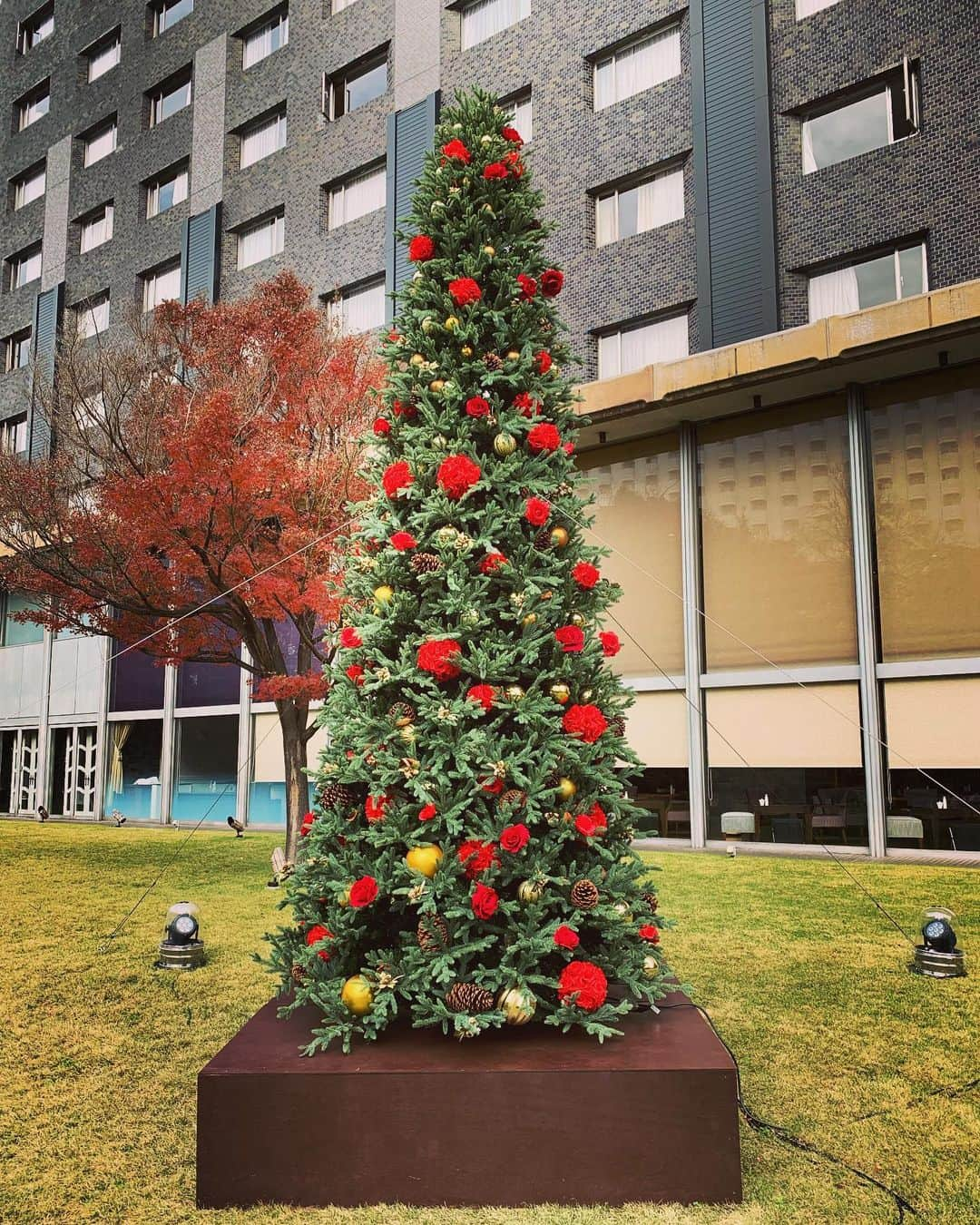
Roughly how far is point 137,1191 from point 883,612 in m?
11.8

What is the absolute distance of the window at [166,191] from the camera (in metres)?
25.5

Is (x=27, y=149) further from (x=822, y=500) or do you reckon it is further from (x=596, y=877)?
(x=596, y=877)

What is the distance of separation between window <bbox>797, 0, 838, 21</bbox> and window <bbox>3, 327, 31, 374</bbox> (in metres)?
24.2

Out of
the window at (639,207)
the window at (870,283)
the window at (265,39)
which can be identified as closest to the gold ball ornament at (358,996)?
the window at (870,283)

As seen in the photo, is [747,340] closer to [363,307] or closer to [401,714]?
[363,307]

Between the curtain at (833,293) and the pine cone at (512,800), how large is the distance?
40.4 feet

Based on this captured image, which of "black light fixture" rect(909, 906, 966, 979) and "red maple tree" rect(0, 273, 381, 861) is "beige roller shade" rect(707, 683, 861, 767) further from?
"black light fixture" rect(909, 906, 966, 979)

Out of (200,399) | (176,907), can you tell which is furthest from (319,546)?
(176,907)

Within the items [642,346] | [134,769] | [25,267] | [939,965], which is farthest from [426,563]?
[25,267]

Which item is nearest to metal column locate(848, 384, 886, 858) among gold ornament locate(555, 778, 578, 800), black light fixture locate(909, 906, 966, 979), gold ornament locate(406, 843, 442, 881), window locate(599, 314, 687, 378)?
window locate(599, 314, 687, 378)

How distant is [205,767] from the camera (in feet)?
73.0

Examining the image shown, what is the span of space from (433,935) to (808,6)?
1625cm

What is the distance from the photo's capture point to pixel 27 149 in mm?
30984

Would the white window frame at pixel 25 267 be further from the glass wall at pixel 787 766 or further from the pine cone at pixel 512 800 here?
the pine cone at pixel 512 800
